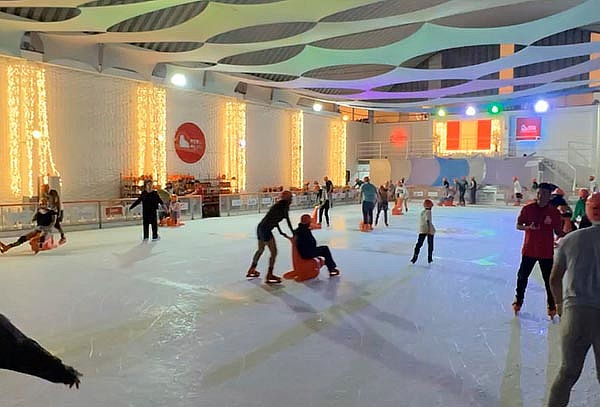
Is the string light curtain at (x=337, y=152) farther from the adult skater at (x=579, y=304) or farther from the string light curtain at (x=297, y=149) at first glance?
the adult skater at (x=579, y=304)

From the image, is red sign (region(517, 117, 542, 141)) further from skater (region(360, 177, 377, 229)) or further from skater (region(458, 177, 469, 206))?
skater (region(360, 177, 377, 229))

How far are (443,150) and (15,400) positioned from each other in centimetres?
2970

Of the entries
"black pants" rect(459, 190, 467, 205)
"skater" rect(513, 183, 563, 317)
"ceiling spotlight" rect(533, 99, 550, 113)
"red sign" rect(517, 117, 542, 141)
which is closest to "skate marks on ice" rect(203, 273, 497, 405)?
"skater" rect(513, 183, 563, 317)

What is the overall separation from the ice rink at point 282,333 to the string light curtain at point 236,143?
1182 cm

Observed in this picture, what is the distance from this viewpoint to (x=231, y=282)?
6895mm

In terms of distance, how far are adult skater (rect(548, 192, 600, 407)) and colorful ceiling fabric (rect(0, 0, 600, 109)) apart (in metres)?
8.66

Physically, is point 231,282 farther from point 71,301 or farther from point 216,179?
point 216,179

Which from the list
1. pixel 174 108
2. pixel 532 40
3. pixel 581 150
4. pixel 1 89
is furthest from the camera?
pixel 581 150

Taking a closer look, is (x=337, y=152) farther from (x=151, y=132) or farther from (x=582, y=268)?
(x=582, y=268)

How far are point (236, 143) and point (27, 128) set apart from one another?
28.9ft

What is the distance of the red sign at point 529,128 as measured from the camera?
2708 centimetres

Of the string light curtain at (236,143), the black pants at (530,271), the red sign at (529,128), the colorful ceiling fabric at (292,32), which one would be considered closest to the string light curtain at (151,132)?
the colorful ceiling fabric at (292,32)

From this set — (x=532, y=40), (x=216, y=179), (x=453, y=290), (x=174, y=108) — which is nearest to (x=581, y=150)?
(x=532, y=40)

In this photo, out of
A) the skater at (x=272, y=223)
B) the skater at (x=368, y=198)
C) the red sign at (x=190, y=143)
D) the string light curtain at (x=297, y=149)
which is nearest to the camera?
the skater at (x=272, y=223)
